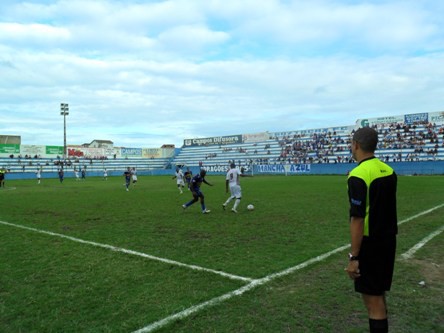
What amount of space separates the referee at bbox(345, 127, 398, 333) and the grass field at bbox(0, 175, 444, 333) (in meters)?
1.07

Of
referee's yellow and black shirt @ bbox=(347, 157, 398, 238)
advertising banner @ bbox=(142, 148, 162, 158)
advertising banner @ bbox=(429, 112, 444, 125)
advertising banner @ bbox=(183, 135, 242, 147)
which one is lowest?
referee's yellow and black shirt @ bbox=(347, 157, 398, 238)

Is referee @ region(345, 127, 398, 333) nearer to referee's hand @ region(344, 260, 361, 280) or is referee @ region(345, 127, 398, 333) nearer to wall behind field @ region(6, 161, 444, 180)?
referee's hand @ region(344, 260, 361, 280)

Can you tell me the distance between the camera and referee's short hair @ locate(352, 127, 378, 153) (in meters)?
3.25

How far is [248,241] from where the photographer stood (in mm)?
8305

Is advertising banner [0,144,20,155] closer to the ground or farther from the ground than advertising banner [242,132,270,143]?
closer to the ground

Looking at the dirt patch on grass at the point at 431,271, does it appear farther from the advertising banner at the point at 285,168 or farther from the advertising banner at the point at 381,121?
the advertising banner at the point at 381,121

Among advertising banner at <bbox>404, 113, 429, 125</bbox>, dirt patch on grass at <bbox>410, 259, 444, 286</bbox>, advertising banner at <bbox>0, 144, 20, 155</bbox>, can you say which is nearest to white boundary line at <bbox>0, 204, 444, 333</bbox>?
dirt patch on grass at <bbox>410, 259, 444, 286</bbox>

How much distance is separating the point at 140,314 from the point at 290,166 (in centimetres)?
5250

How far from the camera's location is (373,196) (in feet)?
10.1

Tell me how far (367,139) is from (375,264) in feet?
3.59

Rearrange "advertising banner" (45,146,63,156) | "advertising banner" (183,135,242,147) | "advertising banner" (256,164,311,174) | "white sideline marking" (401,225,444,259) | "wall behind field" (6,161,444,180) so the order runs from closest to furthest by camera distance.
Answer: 1. "white sideline marking" (401,225,444,259)
2. "wall behind field" (6,161,444,180)
3. "advertising banner" (256,164,311,174)
4. "advertising banner" (45,146,63,156)
5. "advertising banner" (183,135,242,147)

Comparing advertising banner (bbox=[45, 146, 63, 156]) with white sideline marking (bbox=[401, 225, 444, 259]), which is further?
advertising banner (bbox=[45, 146, 63, 156])

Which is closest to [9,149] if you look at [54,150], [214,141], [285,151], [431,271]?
[54,150]

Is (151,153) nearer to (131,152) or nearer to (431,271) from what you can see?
(131,152)
